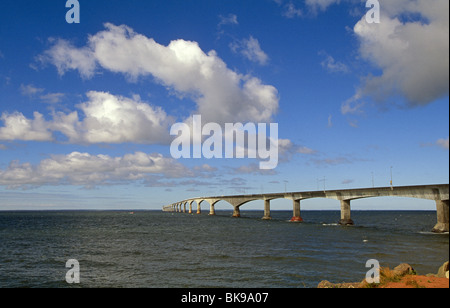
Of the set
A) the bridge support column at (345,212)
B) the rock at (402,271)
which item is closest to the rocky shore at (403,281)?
the rock at (402,271)

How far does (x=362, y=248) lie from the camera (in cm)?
4175

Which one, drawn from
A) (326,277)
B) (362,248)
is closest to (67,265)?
(326,277)

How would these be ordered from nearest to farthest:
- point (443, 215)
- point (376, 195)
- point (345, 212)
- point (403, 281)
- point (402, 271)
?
point (403, 281), point (402, 271), point (443, 215), point (376, 195), point (345, 212)

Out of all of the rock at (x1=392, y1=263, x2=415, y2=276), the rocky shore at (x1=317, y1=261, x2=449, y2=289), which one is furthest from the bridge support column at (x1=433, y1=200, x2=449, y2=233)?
the rock at (x1=392, y1=263, x2=415, y2=276)

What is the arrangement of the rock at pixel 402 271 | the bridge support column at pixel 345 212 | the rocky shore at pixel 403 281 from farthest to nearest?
the bridge support column at pixel 345 212 < the rock at pixel 402 271 < the rocky shore at pixel 403 281

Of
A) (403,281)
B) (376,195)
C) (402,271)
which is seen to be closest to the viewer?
(403,281)

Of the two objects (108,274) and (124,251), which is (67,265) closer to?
(108,274)

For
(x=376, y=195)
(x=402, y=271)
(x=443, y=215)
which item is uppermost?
(x=376, y=195)

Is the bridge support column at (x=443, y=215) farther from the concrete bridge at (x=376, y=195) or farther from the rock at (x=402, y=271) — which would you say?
the rock at (x=402, y=271)

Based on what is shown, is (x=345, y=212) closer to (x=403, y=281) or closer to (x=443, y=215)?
(x=443, y=215)

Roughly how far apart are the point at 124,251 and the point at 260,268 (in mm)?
20262

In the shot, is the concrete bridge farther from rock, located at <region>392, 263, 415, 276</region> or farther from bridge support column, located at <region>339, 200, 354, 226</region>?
rock, located at <region>392, 263, 415, 276</region>

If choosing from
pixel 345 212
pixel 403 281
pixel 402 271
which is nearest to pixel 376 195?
pixel 345 212

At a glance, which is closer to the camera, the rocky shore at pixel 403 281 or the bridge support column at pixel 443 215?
the rocky shore at pixel 403 281
